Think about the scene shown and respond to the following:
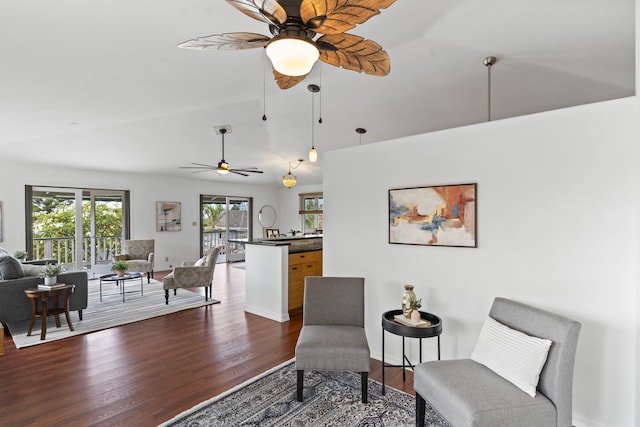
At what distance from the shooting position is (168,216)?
8.45 meters

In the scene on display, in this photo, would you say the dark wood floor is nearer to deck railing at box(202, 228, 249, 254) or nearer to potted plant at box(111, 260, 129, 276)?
potted plant at box(111, 260, 129, 276)

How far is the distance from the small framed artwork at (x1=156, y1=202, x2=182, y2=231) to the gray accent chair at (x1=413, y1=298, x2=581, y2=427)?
7.93 meters

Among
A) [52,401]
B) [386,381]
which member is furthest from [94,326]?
[386,381]

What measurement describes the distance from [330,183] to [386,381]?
6.73 ft

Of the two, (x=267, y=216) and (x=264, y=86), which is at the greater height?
(x=264, y=86)

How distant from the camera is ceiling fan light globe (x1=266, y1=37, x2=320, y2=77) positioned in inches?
56.9

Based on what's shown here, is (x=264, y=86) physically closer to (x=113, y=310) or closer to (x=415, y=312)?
(x=415, y=312)

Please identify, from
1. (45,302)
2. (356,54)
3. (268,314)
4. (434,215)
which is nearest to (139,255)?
(45,302)

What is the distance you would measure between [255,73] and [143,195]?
585 cm

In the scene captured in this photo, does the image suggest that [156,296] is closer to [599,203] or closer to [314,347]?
[314,347]

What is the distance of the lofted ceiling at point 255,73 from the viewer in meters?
2.28

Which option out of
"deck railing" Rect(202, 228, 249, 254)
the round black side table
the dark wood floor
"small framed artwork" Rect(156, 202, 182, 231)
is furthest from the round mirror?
the round black side table

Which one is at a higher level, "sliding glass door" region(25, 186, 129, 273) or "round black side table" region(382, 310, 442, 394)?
"sliding glass door" region(25, 186, 129, 273)

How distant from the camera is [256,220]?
10.6m
